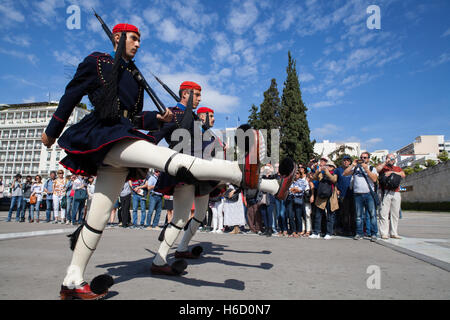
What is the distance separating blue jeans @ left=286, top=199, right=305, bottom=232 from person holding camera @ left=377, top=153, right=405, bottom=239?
6.34ft

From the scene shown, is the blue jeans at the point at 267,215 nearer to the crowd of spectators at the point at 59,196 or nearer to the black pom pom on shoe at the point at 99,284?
the black pom pom on shoe at the point at 99,284

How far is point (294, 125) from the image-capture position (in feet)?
117

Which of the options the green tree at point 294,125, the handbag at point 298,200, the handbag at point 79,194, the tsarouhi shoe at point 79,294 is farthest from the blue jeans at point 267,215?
the green tree at point 294,125

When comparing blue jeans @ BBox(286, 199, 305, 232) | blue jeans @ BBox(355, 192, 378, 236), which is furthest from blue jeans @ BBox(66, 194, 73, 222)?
blue jeans @ BBox(355, 192, 378, 236)

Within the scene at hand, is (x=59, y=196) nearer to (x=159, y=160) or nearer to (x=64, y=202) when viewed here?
(x=64, y=202)

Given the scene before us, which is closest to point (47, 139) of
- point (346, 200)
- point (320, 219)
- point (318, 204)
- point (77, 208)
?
point (318, 204)

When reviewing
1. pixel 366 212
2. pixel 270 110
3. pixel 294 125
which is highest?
pixel 270 110

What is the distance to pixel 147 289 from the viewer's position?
7.07ft

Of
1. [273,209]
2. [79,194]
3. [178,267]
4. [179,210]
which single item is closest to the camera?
[178,267]

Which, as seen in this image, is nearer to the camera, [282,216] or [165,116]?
[165,116]

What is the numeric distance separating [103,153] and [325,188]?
6340 millimetres

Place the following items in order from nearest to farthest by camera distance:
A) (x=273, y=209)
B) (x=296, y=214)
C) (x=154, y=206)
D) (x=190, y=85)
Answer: (x=190, y=85)
(x=296, y=214)
(x=273, y=209)
(x=154, y=206)
